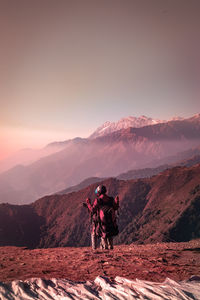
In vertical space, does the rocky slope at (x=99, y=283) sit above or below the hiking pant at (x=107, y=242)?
above

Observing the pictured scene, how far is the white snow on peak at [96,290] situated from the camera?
3965 mm

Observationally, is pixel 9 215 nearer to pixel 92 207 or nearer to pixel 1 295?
pixel 92 207

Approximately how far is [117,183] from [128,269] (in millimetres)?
63877

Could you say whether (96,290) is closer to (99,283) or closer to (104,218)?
(99,283)

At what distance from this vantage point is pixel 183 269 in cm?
644

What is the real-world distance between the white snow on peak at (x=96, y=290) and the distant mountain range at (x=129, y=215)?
126 feet

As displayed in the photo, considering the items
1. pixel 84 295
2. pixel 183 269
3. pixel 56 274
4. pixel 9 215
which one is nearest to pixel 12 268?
pixel 56 274

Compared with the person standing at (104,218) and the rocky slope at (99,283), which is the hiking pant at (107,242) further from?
the rocky slope at (99,283)

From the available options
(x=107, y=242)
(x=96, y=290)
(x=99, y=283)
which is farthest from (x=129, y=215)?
(x=96, y=290)

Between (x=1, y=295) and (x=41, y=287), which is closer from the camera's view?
(x=1, y=295)

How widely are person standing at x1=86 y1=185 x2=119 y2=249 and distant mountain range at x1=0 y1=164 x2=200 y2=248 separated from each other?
3261 cm

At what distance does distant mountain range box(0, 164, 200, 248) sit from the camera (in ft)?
143

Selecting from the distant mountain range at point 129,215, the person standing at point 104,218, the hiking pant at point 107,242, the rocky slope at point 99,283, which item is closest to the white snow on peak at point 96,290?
the rocky slope at point 99,283

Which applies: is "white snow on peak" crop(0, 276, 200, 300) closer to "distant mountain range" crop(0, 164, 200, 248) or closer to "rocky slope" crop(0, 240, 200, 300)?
"rocky slope" crop(0, 240, 200, 300)
